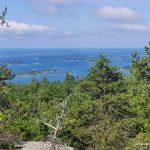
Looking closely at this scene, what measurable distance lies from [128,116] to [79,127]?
509 centimetres

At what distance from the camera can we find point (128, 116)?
133ft

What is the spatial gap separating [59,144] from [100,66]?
→ 120 feet

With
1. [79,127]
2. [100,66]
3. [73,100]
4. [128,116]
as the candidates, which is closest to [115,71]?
[100,66]

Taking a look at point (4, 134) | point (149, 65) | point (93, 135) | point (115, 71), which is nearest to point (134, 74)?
point (149, 65)

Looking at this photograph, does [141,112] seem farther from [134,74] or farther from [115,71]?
[134,74]

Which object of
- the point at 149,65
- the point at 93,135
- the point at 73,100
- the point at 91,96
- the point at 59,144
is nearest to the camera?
the point at 59,144

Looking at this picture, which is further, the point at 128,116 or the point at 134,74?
the point at 134,74

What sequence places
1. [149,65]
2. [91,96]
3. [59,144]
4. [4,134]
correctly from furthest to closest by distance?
[149,65], [91,96], [4,134], [59,144]

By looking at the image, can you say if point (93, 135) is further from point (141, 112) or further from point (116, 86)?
point (116, 86)

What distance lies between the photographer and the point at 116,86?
48.0 meters

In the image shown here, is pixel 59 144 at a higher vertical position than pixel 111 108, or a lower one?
higher

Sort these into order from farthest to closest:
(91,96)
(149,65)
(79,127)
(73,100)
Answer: (149,65) < (73,100) < (91,96) < (79,127)

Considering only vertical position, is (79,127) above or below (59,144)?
below

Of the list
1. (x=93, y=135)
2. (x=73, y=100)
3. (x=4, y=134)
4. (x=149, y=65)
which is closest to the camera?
(x=4, y=134)
